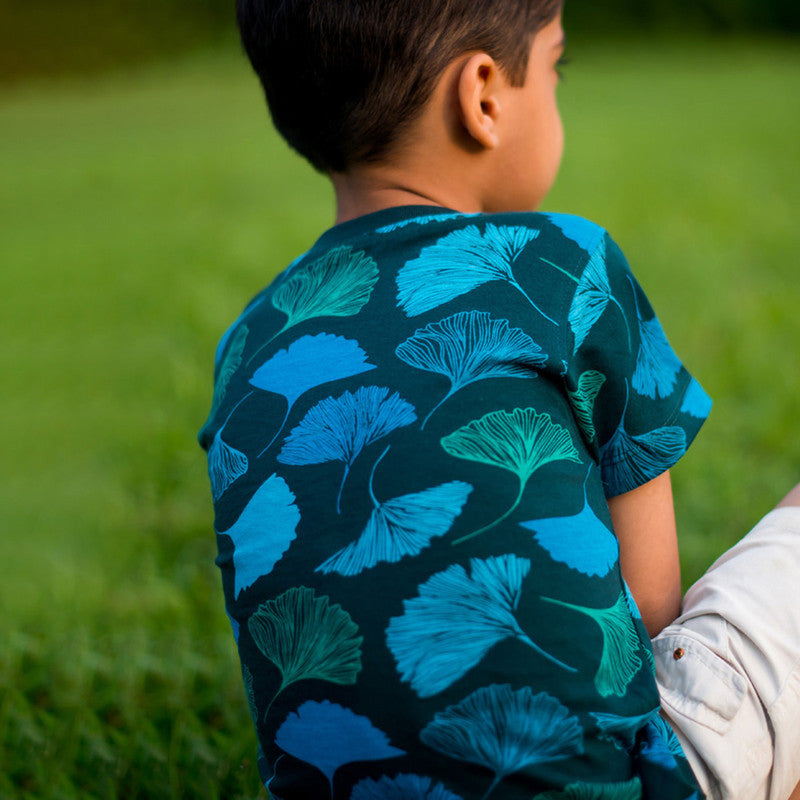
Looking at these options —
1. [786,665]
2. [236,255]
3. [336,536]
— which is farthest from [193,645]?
[236,255]

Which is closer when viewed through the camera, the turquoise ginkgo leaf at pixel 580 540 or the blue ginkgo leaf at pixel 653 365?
the turquoise ginkgo leaf at pixel 580 540

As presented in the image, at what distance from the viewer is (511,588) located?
86 centimetres

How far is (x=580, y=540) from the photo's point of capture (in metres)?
0.90

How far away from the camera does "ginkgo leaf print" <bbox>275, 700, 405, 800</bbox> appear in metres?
0.86

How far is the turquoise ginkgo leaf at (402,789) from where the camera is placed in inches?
33.4

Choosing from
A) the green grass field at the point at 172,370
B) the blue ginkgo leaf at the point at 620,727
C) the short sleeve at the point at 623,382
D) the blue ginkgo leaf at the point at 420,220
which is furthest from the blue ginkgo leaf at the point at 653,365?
the green grass field at the point at 172,370

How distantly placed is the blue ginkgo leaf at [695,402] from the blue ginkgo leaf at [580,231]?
197 millimetres

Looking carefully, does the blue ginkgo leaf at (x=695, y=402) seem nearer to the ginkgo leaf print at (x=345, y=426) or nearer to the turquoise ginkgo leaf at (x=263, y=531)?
the ginkgo leaf print at (x=345, y=426)

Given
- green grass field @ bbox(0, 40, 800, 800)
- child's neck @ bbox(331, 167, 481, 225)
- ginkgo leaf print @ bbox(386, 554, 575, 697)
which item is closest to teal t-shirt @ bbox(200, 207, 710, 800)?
ginkgo leaf print @ bbox(386, 554, 575, 697)

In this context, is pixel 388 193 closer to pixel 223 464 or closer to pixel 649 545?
pixel 223 464

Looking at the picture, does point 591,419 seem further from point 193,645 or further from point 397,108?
point 193,645

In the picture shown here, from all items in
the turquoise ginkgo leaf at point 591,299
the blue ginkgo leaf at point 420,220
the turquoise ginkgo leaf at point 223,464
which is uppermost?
the blue ginkgo leaf at point 420,220

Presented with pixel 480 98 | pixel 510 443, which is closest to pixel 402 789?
pixel 510 443

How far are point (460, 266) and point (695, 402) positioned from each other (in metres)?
0.32
